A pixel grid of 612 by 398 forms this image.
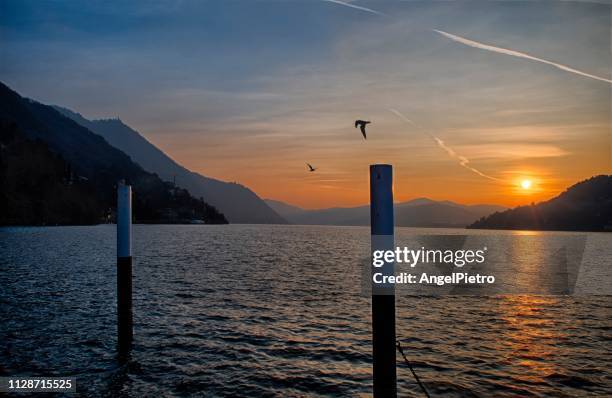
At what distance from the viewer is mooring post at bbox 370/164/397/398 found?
29.7ft

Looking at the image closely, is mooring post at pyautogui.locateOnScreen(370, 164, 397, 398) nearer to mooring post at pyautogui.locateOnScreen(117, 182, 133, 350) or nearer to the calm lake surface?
the calm lake surface

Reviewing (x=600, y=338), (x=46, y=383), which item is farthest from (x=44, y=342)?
(x=600, y=338)

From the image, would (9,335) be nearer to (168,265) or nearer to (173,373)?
(173,373)

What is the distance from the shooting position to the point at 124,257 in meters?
15.8

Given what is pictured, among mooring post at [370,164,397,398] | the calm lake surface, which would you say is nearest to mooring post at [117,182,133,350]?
the calm lake surface

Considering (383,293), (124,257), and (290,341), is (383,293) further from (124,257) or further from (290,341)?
(290,341)

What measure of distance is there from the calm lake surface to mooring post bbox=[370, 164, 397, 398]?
15.8ft

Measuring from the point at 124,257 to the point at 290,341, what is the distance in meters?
8.15

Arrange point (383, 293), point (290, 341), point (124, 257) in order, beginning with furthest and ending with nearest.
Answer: point (290, 341) < point (124, 257) < point (383, 293)

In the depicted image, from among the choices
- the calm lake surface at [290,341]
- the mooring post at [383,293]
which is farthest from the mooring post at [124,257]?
the mooring post at [383,293]

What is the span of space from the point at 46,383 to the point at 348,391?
9593 millimetres

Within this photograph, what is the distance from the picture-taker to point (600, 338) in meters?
22.1

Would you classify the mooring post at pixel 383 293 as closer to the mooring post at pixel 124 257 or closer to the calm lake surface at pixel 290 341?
the calm lake surface at pixel 290 341

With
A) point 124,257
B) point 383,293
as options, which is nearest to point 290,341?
point 124,257
